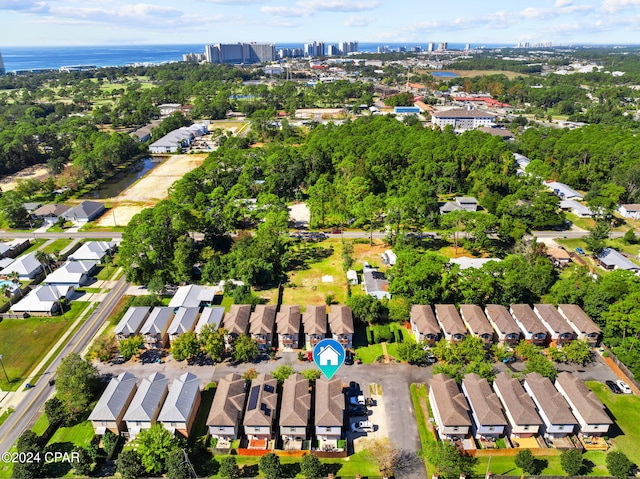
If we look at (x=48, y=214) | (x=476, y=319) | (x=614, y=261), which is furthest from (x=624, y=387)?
(x=48, y=214)

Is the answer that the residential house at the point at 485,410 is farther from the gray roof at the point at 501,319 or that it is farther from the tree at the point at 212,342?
the tree at the point at 212,342

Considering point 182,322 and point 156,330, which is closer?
point 156,330

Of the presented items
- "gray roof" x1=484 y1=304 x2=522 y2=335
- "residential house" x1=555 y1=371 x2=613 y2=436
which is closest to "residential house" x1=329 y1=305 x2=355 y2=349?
"gray roof" x1=484 y1=304 x2=522 y2=335

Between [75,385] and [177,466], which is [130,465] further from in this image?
[75,385]

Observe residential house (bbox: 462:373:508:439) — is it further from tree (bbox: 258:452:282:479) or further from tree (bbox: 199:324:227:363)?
tree (bbox: 199:324:227:363)

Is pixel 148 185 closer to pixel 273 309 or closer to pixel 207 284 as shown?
pixel 207 284

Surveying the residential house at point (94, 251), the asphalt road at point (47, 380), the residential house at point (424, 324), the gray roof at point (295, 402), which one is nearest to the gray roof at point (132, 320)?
the asphalt road at point (47, 380)

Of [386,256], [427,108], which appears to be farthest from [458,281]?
[427,108]
